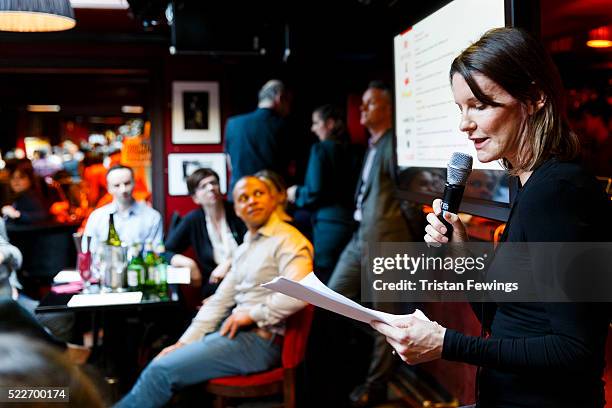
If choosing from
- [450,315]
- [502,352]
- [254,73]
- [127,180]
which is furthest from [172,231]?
[502,352]

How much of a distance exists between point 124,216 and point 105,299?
1141 mm

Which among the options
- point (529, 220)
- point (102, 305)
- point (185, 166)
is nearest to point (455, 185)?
point (529, 220)

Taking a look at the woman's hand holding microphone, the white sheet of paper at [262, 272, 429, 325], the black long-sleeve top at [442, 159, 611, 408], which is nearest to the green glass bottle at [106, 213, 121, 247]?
the white sheet of paper at [262, 272, 429, 325]

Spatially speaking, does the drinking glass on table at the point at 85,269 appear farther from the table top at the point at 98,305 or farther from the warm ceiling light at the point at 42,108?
the warm ceiling light at the point at 42,108

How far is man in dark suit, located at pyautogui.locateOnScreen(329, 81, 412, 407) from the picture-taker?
3.64 meters

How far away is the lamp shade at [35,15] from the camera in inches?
91.5

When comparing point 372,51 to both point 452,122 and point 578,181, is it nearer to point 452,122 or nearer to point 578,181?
point 452,122

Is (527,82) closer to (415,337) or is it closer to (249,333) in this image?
(415,337)

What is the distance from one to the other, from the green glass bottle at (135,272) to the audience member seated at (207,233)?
0.60 m

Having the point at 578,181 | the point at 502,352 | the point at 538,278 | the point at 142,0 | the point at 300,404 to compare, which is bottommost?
the point at 300,404

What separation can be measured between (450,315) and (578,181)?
2344 mm

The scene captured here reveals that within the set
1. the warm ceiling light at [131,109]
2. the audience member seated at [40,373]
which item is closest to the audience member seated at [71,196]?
the warm ceiling light at [131,109]

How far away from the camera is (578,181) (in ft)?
3.82

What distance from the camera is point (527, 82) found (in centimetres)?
129
